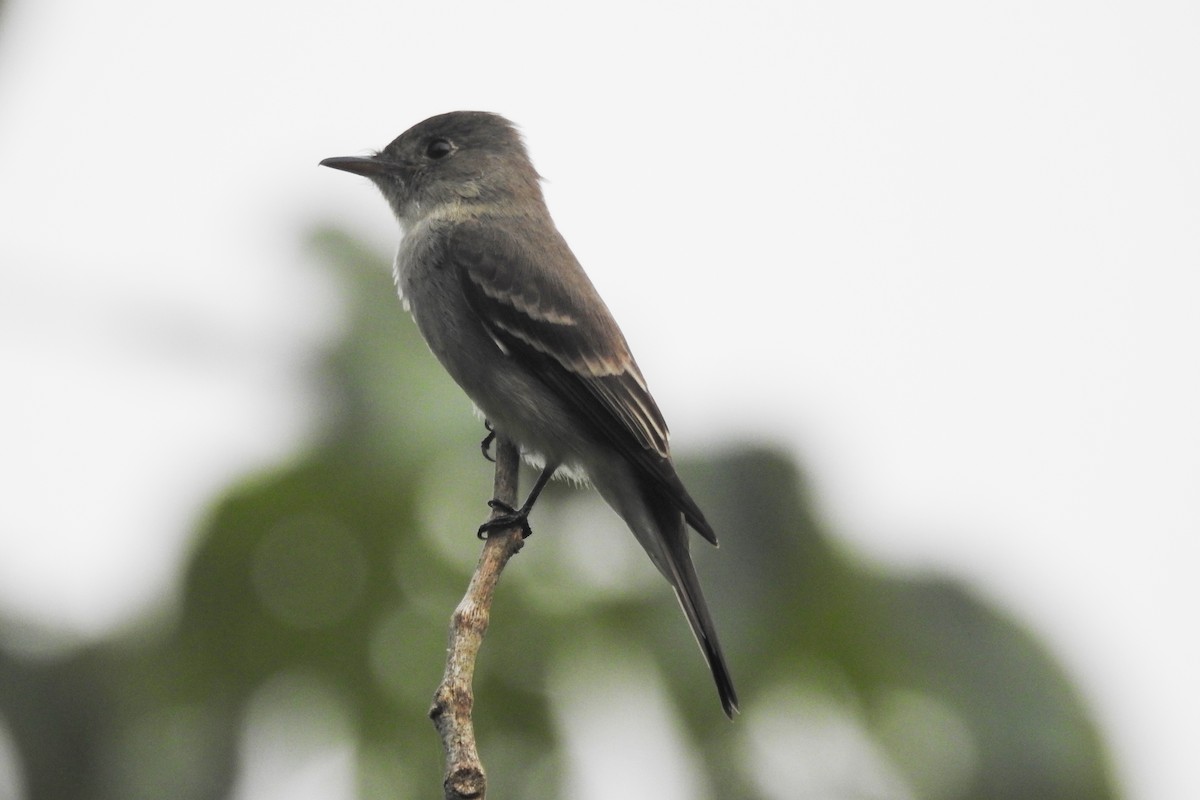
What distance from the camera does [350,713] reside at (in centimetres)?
455

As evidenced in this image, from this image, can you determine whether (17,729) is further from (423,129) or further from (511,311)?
(423,129)

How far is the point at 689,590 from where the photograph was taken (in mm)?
4777

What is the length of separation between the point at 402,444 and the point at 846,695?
1806mm

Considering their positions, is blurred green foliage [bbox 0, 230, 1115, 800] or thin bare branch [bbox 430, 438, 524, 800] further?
blurred green foliage [bbox 0, 230, 1115, 800]

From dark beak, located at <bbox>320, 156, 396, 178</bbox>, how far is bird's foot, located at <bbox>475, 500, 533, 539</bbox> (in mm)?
2055

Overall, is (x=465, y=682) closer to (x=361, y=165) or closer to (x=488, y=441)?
(x=488, y=441)

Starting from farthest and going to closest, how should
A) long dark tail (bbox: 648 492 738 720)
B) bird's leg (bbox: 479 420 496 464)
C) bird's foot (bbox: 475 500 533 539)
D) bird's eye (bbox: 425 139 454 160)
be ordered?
bird's eye (bbox: 425 139 454 160), bird's leg (bbox: 479 420 496 464), bird's foot (bbox: 475 500 533 539), long dark tail (bbox: 648 492 738 720)

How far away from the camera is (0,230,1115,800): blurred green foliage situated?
4426 millimetres

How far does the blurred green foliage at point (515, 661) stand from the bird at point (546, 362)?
0.61 ft

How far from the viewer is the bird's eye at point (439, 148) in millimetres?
6367

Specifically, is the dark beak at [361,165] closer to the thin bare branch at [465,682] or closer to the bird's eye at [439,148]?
the bird's eye at [439,148]

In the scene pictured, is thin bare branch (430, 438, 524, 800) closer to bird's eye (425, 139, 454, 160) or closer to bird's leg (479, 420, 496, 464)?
bird's leg (479, 420, 496, 464)

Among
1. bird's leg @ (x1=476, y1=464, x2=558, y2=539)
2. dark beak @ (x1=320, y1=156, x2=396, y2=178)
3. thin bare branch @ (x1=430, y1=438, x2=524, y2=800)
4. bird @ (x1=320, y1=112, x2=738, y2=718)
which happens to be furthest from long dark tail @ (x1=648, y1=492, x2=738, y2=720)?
dark beak @ (x1=320, y1=156, x2=396, y2=178)

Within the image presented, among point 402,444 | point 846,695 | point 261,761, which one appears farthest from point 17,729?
point 846,695
